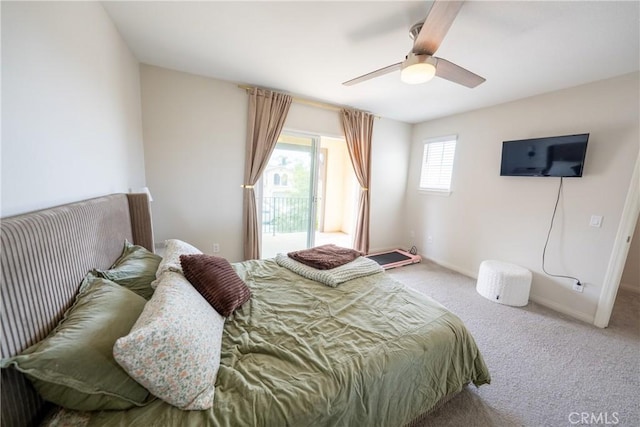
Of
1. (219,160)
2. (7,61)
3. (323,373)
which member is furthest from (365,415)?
(219,160)

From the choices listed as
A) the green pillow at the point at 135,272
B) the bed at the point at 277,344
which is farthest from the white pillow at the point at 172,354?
the green pillow at the point at 135,272

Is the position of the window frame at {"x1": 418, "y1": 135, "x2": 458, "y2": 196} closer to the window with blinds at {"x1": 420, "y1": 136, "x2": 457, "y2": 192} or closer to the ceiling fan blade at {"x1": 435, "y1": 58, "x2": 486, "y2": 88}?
the window with blinds at {"x1": 420, "y1": 136, "x2": 457, "y2": 192}

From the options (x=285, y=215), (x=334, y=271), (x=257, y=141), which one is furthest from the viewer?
(x=285, y=215)

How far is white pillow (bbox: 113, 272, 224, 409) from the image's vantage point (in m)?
0.76

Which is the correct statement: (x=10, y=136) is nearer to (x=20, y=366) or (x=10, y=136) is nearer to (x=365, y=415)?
(x=20, y=366)

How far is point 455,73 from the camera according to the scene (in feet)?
6.01

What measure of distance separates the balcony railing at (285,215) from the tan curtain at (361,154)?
99 centimetres

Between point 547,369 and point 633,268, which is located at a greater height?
point 633,268

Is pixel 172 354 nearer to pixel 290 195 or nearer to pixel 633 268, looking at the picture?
pixel 290 195

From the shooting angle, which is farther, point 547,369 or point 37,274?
point 547,369

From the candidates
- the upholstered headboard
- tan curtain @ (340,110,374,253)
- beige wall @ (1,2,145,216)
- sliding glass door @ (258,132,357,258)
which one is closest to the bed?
the upholstered headboard

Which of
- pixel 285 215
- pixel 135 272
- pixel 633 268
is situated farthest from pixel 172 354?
pixel 633 268

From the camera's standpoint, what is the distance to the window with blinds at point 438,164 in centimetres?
386

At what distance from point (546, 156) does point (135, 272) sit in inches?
158
